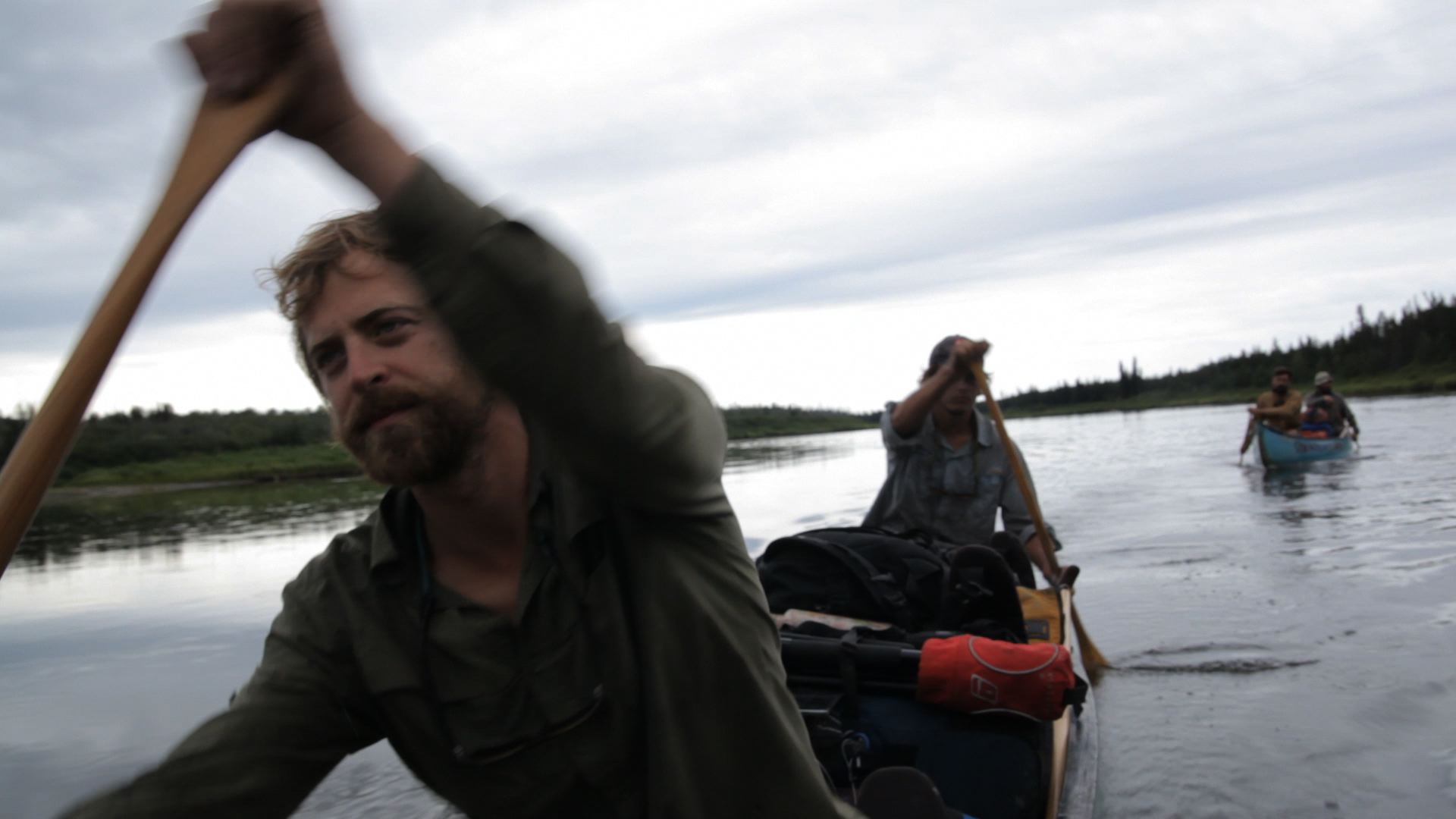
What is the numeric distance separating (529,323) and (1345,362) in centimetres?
9267

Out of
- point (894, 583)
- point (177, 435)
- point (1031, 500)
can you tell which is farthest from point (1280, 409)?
point (177, 435)

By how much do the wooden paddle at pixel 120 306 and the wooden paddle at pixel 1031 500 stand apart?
17.4 ft

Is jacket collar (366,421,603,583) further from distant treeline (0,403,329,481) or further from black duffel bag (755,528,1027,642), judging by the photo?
distant treeline (0,403,329,481)

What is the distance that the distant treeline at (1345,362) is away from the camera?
237ft

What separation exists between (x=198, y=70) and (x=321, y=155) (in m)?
0.18

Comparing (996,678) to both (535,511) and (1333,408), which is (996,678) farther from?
(1333,408)

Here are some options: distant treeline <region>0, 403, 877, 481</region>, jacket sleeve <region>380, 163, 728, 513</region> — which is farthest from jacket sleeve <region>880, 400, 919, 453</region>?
distant treeline <region>0, 403, 877, 481</region>

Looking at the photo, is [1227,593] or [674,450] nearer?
[674,450]

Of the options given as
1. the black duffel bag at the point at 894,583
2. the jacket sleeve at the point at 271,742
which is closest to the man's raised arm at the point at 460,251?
the jacket sleeve at the point at 271,742

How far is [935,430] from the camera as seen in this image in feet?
21.2

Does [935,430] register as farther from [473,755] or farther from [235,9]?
[235,9]

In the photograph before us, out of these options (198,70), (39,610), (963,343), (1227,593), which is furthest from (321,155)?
(39,610)

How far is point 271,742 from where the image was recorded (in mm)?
1825

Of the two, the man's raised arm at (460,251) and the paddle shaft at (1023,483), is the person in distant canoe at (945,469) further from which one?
the man's raised arm at (460,251)
